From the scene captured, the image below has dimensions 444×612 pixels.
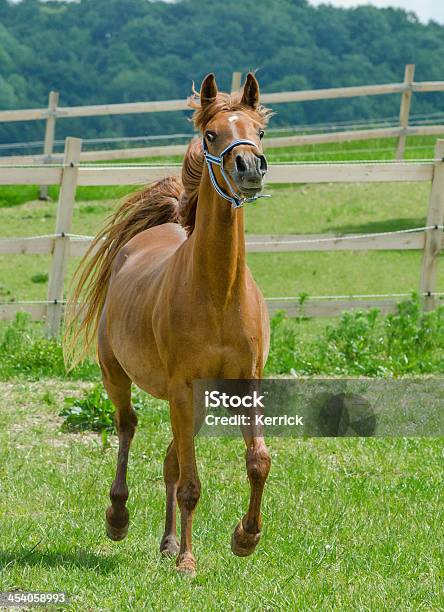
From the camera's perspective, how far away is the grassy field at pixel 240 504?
15.1 feet

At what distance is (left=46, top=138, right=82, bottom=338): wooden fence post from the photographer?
9695mm

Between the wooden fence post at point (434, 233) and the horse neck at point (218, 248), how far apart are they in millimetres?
5906

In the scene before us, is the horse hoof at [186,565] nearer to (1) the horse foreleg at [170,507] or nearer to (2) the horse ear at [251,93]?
(1) the horse foreleg at [170,507]

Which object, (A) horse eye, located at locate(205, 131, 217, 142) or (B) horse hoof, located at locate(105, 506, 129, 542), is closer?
(A) horse eye, located at locate(205, 131, 217, 142)

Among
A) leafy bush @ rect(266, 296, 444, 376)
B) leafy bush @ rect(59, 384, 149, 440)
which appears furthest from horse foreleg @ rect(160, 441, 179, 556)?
leafy bush @ rect(266, 296, 444, 376)

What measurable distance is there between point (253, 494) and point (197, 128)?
165cm

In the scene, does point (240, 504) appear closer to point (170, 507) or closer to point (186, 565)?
point (170, 507)

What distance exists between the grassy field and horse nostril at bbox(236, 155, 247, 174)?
176 cm

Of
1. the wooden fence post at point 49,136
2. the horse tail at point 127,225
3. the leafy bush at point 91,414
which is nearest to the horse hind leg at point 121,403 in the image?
the horse tail at point 127,225

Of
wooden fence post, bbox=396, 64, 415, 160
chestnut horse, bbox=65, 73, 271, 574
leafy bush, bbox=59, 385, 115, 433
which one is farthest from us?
wooden fence post, bbox=396, 64, 415, 160

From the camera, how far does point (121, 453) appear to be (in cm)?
585

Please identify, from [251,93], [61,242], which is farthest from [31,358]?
[251,93]

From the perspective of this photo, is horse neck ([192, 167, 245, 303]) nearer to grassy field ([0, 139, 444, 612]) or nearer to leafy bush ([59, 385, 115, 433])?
grassy field ([0, 139, 444, 612])

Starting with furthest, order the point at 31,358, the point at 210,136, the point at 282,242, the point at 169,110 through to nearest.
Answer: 1. the point at 169,110
2. the point at 282,242
3. the point at 31,358
4. the point at 210,136
